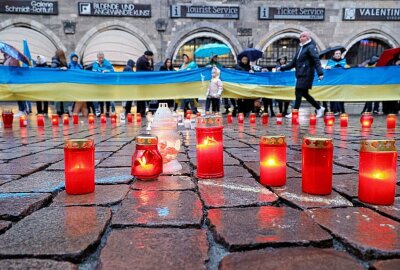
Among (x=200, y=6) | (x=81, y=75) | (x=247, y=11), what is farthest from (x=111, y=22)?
(x=81, y=75)

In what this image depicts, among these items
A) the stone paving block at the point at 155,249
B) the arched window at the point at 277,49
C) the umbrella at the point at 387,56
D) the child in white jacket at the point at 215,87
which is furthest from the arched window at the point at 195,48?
the stone paving block at the point at 155,249

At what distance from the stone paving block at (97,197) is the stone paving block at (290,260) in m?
0.84

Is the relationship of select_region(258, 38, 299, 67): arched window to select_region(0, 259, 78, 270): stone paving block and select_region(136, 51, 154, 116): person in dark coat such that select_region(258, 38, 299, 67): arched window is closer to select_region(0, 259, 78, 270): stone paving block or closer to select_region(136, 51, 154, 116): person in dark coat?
select_region(136, 51, 154, 116): person in dark coat

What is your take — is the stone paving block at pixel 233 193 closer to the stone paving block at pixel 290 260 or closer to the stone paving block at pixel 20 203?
the stone paving block at pixel 290 260

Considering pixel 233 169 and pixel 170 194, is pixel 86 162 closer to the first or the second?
pixel 170 194

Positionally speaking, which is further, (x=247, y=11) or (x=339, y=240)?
(x=247, y=11)

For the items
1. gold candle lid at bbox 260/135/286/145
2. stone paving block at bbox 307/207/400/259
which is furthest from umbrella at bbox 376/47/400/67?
stone paving block at bbox 307/207/400/259

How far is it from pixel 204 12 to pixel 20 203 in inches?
718

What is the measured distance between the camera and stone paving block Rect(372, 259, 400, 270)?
1042 millimetres

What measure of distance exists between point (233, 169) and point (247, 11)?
58.5 feet

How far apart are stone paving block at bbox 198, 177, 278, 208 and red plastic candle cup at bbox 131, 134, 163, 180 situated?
0.97ft

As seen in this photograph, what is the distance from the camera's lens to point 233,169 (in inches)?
99.1

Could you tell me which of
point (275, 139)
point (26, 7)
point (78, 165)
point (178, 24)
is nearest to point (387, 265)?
point (275, 139)

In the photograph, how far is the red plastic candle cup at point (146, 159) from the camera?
207cm
